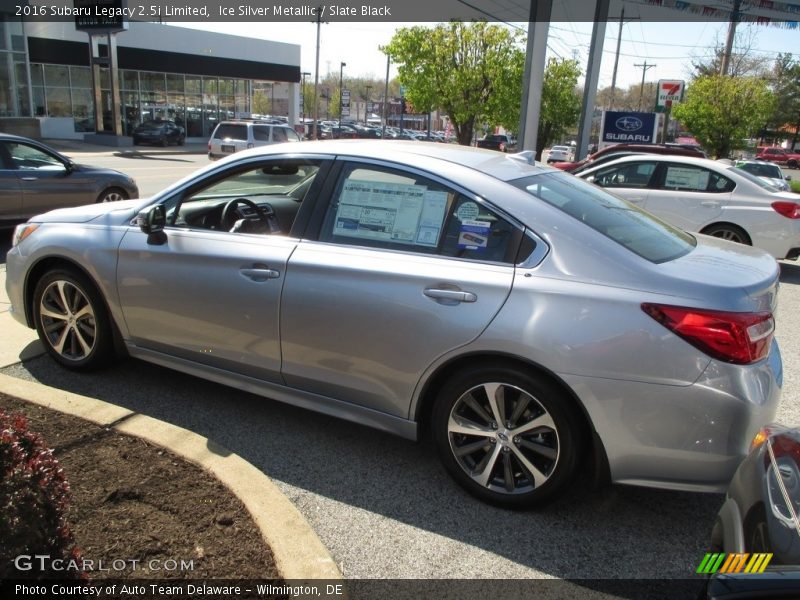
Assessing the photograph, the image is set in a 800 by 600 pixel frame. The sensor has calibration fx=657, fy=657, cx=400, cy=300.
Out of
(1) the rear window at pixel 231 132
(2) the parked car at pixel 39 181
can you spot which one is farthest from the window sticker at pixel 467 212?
(1) the rear window at pixel 231 132

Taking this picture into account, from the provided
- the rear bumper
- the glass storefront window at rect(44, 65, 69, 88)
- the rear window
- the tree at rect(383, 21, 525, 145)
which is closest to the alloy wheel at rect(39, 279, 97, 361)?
the rear bumper

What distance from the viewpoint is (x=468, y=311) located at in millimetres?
3072

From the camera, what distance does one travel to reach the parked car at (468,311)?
110 inches

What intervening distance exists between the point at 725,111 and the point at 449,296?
2450 cm

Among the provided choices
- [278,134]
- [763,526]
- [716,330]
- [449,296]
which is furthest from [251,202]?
[278,134]

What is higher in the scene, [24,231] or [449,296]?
[449,296]

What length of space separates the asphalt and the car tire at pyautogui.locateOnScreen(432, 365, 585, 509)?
862 mm

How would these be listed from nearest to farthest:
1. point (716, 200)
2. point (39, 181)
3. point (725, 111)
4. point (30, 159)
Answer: point (716, 200) < point (39, 181) < point (30, 159) < point (725, 111)

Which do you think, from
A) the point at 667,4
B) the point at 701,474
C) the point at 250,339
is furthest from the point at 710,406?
the point at 667,4

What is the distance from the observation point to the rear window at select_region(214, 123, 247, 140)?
2234cm

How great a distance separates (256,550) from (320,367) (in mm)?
1133

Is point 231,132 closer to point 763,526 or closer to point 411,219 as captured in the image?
point 411,219

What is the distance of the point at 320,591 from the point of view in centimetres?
241

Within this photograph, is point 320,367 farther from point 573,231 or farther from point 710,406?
point 710,406
